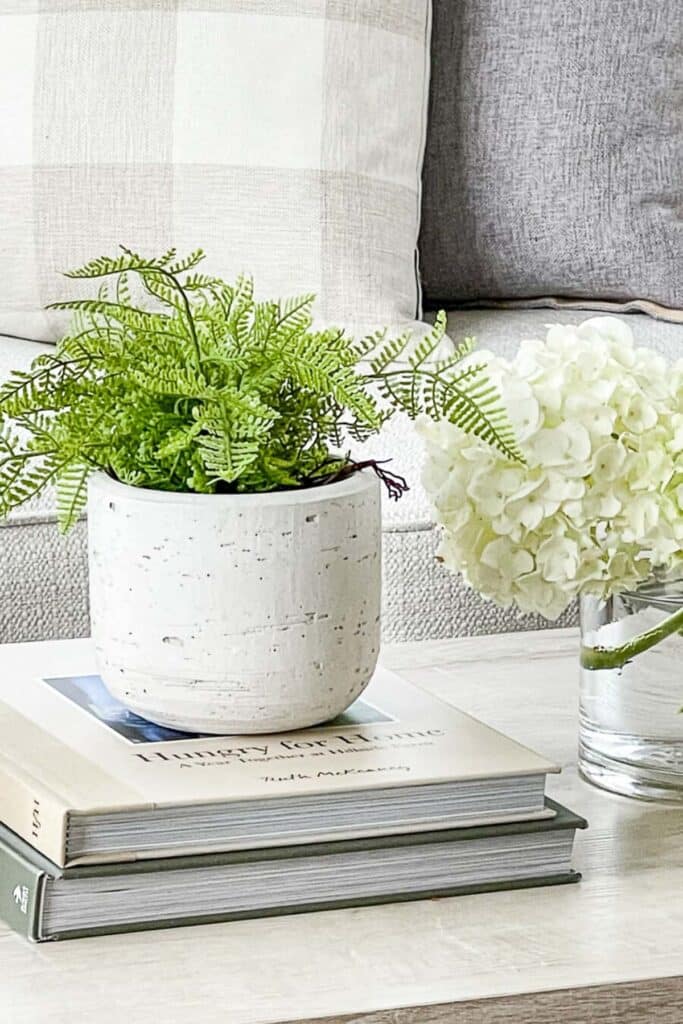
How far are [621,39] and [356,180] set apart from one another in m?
0.40

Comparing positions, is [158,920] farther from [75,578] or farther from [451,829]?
[75,578]

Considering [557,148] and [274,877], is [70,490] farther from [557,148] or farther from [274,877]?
[557,148]

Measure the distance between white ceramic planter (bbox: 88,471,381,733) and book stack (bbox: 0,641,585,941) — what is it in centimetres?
3

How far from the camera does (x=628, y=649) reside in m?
0.91

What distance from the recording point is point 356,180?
1708 millimetres

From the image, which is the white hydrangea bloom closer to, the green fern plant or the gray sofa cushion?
the green fern plant

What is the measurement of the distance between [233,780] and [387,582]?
2.07 feet

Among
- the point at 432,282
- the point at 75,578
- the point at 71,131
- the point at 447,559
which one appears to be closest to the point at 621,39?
the point at 432,282

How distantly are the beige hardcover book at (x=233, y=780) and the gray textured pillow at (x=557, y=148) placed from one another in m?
1.15

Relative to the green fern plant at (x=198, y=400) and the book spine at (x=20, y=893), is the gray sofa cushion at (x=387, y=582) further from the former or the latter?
the book spine at (x=20, y=893)

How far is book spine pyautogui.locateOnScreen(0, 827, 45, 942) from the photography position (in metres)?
0.71

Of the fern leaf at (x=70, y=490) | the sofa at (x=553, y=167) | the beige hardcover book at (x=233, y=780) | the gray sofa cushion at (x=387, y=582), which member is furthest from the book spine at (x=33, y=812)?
the sofa at (x=553, y=167)

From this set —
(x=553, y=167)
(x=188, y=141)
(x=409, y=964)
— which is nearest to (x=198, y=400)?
(x=409, y=964)

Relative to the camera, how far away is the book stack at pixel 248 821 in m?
0.73
